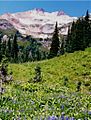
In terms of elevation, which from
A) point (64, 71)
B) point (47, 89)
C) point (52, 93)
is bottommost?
point (64, 71)

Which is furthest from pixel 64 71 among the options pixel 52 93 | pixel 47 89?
pixel 52 93

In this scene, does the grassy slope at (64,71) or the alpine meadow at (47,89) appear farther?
the grassy slope at (64,71)

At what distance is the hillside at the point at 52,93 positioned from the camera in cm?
860

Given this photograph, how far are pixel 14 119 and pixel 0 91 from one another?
15.6ft

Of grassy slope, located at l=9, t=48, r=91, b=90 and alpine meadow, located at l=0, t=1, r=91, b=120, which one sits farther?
grassy slope, located at l=9, t=48, r=91, b=90

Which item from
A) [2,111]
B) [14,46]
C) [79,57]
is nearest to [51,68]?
[79,57]

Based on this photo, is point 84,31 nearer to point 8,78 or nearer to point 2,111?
point 8,78

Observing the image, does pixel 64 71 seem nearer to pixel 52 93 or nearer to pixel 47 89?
pixel 47 89

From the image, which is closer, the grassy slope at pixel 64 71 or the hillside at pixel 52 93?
→ the hillside at pixel 52 93

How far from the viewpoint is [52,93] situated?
15133 millimetres

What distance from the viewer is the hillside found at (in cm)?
860

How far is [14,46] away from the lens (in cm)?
16375

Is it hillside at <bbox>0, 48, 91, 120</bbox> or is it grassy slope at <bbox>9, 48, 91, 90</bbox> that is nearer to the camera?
hillside at <bbox>0, 48, 91, 120</bbox>

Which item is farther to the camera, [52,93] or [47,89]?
[47,89]
